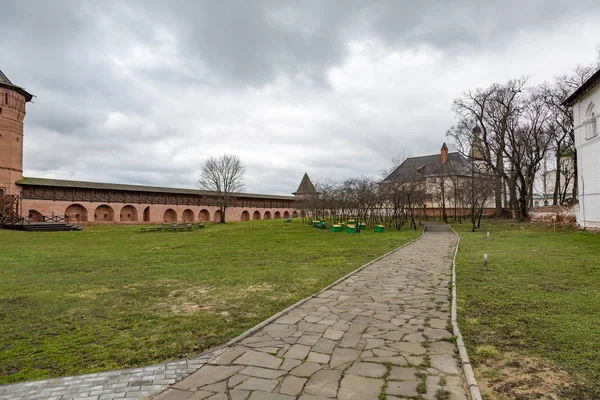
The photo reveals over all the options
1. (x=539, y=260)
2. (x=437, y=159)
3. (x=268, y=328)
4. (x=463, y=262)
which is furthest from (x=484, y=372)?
(x=437, y=159)

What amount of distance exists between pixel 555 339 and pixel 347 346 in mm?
2460

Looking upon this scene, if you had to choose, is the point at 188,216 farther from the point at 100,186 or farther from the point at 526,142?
the point at 526,142

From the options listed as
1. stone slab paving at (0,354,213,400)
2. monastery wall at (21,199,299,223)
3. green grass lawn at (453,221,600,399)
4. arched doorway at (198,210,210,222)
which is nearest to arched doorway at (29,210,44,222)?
monastery wall at (21,199,299,223)

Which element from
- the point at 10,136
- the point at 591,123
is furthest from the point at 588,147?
the point at 10,136

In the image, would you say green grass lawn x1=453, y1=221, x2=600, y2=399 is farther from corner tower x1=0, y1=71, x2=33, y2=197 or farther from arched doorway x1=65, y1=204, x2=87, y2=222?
Answer: arched doorway x1=65, y1=204, x2=87, y2=222

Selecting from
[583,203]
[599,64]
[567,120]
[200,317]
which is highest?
[599,64]

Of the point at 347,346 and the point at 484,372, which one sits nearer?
the point at 484,372

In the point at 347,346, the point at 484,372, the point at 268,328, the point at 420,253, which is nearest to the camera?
the point at 484,372

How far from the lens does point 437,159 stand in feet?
193

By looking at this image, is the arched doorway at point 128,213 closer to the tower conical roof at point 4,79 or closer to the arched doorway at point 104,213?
the arched doorway at point 104,213

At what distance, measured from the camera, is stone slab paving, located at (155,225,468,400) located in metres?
3.22

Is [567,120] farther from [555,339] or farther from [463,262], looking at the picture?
[555,339]

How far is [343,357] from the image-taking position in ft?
13.0

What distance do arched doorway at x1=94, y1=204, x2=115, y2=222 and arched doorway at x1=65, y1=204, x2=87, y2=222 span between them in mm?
1384
